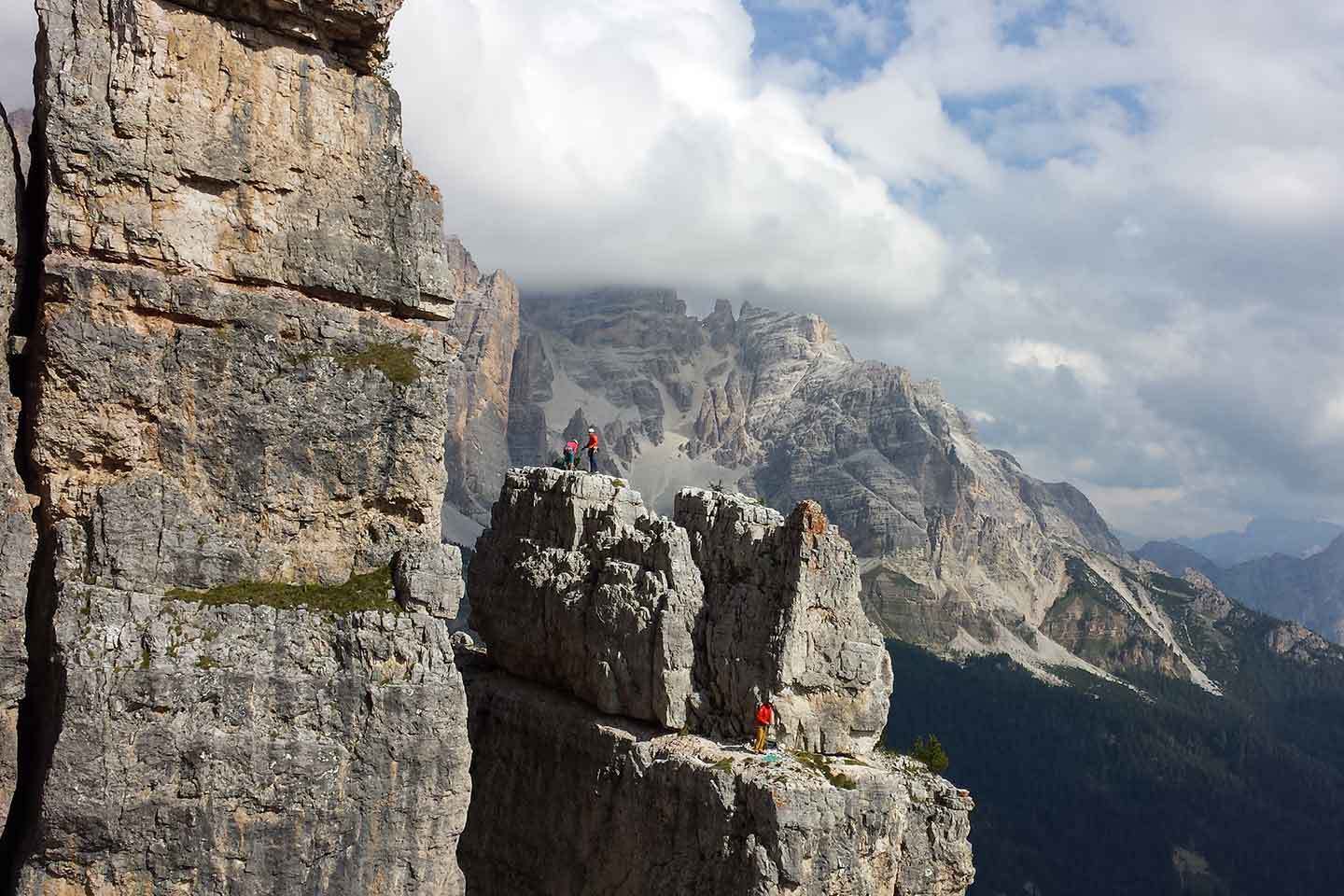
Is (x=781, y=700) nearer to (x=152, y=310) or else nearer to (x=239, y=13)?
(x=152, y=310)

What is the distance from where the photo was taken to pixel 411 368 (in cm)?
2869

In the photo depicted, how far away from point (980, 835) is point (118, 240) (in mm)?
182923

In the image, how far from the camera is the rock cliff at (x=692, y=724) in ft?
126

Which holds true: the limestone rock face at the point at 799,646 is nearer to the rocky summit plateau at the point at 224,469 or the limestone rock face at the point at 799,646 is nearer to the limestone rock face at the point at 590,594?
the limestone rock face at the point at 590,594

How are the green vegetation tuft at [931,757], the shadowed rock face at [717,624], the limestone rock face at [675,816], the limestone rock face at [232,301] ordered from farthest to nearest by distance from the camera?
the green vegetation tuft at [931,757]
the shadowed rock face at [717,624]
the limestone rock face at [675,816]
the limestone rock face at [232,301]

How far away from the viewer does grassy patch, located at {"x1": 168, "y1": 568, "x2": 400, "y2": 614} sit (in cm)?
2584

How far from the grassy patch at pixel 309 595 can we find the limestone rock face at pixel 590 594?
16.7m

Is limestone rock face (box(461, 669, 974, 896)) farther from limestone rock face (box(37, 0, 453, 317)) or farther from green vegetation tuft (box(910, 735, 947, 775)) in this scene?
limestone rock face (box(37, 0, 453, 317))

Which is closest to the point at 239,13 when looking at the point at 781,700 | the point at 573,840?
the point at 781,700

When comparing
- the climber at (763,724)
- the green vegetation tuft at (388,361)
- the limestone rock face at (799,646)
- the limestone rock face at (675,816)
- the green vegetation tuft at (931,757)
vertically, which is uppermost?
the green vegetation tuft at (388,361)

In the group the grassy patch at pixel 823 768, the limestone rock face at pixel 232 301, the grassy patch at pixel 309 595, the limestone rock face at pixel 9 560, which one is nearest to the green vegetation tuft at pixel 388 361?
the limestone rock face at pixel 232 301

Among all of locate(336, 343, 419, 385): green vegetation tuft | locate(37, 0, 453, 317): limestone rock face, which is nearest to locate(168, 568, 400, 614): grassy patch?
locate(336, 343, 419, 385): green vegetation tuft

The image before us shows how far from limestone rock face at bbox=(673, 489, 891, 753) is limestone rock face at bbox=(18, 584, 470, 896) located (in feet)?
54.1

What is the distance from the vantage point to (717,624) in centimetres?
4403
